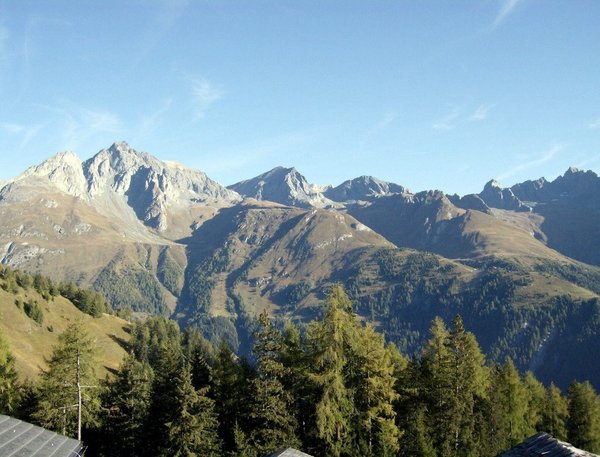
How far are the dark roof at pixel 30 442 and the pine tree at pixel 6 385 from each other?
35104 millimetres

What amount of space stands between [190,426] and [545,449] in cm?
2727

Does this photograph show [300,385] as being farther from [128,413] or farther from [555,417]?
[555,417]

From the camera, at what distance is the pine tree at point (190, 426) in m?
43.5

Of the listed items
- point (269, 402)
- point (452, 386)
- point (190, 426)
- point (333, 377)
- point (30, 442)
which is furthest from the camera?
point (452, 386)

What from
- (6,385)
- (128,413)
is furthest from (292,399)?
(6,385)

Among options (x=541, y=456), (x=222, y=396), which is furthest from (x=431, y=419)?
(x=541, y=456)

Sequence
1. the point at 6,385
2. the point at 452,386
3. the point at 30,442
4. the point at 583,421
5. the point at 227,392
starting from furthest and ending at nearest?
1. the point at 583,421
2. the point at 6,385
3. the point at 227,392
4. the point at 452,386
5. the point at 30,442

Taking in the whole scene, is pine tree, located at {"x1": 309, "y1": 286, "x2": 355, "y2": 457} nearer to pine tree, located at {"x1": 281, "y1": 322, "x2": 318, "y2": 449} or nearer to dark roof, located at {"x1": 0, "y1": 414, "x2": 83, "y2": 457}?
pine tree, located at {"x1": 281, "y1": 322, "x2": 318, "y2": 449}

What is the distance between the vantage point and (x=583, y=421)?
82.2m

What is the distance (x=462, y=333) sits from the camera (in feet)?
167

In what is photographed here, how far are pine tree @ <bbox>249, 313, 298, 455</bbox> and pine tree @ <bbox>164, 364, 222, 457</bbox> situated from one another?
11.8 feet

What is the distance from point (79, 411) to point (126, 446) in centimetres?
1236

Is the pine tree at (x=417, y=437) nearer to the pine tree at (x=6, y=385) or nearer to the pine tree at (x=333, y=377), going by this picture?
the pine tree at (x=333, y=377)

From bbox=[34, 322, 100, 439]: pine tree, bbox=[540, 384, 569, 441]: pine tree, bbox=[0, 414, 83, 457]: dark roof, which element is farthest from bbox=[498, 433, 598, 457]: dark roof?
bbox=[540, 384, 569, 441]: pine tree
